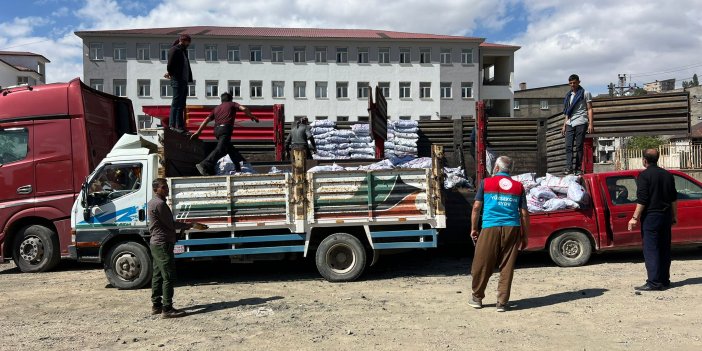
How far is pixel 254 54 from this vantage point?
162 ft

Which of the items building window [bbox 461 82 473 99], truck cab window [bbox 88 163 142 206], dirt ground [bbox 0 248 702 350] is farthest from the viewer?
building window [bbox 461 82 473 99]

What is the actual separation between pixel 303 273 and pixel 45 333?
3.87m

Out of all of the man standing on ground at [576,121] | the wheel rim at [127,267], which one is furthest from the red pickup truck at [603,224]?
the wheel rim at [127,267]

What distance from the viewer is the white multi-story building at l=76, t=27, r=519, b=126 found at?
47688 millimetres

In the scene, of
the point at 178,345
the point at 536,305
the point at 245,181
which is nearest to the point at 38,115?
the point at 245,181

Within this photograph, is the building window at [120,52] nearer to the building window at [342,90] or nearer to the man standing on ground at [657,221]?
the building window at [342,90]

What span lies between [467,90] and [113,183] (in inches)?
1834

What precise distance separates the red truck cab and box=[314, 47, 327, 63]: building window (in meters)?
41.7

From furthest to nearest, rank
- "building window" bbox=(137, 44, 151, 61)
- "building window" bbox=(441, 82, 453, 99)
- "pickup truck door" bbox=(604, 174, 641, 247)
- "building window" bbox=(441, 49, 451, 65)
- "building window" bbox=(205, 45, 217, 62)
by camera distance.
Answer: "building window" bbox=(441, 49, 451, 65)
"building window" bbox=(441, 82, 453, 99)
"building window" bbox=(205, 45, 217, 62)
"building window" bbox=(137, 44, 151, 61)
"pickup truck door" bbox=(604, 174, 641, 247)

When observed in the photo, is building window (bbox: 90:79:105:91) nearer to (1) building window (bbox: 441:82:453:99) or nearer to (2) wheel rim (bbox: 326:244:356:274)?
(1) building window (bbox: 441:82:453:99)

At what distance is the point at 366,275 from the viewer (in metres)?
8.16

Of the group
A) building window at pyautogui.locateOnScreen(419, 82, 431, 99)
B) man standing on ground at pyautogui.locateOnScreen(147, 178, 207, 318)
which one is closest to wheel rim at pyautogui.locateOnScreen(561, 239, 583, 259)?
man standing on ground at pyautogui.locateOnScreen(147, 178, 207, 318)

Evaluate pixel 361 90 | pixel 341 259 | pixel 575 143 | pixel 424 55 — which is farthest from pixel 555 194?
pixel 424 55

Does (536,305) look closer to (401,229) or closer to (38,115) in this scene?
(401,229)
